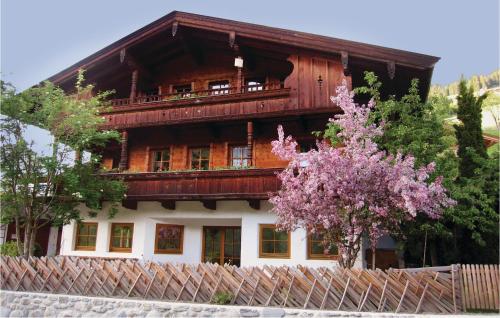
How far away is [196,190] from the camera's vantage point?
Result: 14.3m

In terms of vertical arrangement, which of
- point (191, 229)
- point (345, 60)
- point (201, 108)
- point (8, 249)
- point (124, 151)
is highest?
point (345, 60)

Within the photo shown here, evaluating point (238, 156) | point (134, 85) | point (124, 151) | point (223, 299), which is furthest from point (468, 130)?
point (134, 85)

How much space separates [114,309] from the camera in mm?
9789

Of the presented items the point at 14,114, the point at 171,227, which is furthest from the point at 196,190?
the point at 14,114

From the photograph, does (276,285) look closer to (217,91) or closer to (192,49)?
(217,91)

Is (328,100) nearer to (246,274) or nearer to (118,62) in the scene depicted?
(246,274)

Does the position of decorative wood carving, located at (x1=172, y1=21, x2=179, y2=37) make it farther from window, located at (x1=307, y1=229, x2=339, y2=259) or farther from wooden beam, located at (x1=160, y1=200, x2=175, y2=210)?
window, located at (x1=307, y1=229, x2=339, y2=259)

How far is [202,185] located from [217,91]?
179 inches

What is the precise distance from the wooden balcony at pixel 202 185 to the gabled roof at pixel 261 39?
4866 millimetres

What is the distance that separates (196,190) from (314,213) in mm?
5456

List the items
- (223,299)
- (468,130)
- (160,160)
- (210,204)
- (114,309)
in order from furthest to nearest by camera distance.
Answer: (160,160) < (210,204) < (468,130) < (114,309) < (223,299)

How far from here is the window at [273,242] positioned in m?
14.1

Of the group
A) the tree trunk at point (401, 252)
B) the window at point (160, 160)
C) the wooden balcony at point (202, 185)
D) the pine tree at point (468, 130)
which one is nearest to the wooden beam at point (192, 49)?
the window at point (160, 160)

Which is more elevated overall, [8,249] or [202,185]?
[202,185]
